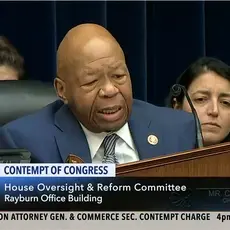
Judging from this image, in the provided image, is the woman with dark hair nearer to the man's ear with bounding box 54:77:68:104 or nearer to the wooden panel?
the man's ear with bounding box 54:77:68:104

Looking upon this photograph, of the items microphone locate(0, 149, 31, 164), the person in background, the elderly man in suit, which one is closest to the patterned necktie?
the elderly man in suit

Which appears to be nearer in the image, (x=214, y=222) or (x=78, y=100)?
(x=214, y=222)

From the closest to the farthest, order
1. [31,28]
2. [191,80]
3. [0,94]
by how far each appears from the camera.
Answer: [0,94]
[191,80]
[31,28]

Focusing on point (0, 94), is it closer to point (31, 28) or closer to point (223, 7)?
point (31, 28)

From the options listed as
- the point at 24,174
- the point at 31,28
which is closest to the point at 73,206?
the point at 24,174

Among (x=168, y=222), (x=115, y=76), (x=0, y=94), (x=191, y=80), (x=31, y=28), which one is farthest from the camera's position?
(x=31, y=28)

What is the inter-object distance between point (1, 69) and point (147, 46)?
113 centimetres

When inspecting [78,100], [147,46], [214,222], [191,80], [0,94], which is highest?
[147,46]

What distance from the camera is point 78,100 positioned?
140 cm

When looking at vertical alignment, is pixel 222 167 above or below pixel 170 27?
below

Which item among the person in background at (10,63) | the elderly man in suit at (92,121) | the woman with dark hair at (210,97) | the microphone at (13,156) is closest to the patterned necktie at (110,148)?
the elderly man in suit at (92,121)

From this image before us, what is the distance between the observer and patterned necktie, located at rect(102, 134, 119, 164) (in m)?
1.37

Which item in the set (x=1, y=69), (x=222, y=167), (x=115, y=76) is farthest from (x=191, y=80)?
(x=222, y=167)

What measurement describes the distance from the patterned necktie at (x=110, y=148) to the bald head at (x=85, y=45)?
151mm
